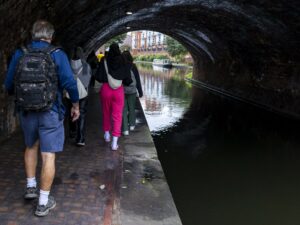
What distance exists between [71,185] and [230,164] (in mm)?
4480

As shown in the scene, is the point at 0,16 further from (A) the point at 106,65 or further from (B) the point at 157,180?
(B) the point at 157,180

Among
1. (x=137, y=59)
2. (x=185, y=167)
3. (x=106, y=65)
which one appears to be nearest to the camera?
(x=106, y=65)

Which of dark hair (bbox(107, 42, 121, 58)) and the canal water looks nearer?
the canal water

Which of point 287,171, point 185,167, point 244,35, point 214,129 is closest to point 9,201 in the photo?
point 185,167

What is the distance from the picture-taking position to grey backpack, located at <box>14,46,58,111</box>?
3.71 m

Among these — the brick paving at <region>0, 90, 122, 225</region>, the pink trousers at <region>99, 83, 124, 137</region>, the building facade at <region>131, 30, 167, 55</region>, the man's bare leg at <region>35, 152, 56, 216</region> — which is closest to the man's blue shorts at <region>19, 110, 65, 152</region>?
the man's bare leg at <region>35, 152, 56, 216</region>

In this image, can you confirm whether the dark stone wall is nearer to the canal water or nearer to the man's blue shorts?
the man's blue shorts

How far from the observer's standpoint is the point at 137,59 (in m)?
93.1

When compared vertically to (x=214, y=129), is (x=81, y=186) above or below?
above

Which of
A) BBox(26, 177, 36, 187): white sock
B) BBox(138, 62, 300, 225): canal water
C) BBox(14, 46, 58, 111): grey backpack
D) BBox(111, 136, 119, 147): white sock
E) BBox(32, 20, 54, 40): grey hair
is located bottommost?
BBox(138, 62, 300, 225): canal water

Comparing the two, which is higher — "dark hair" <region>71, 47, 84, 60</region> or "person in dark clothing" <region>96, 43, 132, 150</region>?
"dark hair" <region>71, 47, 84, 60</region>

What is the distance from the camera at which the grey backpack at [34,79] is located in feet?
12.2

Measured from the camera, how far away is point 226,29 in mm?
16656

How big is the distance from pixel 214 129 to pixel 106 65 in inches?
248
